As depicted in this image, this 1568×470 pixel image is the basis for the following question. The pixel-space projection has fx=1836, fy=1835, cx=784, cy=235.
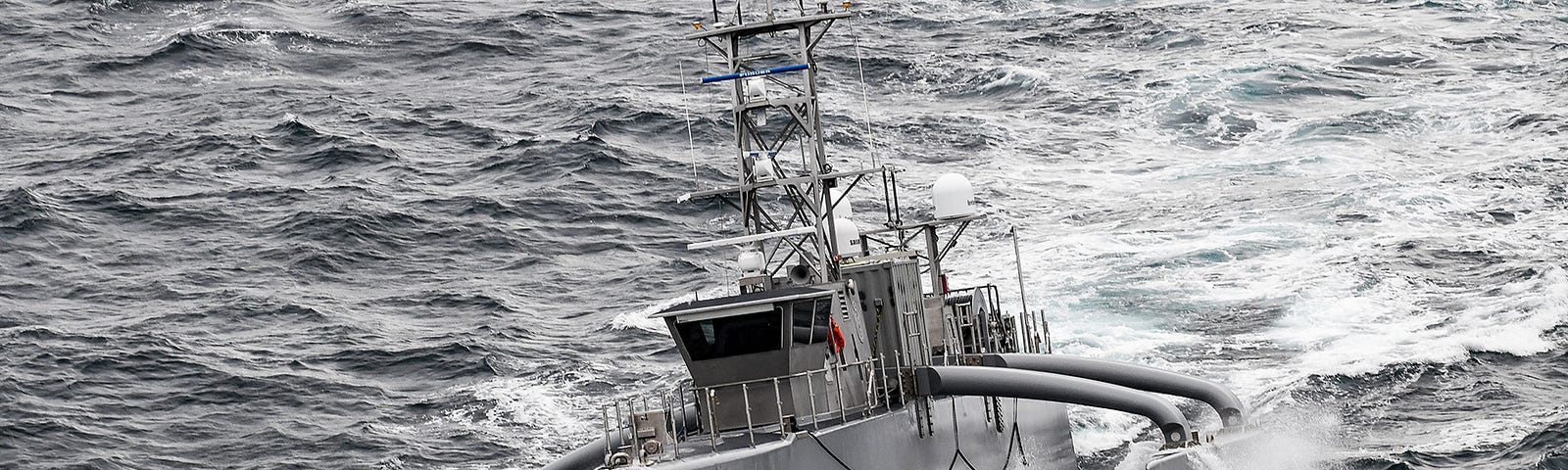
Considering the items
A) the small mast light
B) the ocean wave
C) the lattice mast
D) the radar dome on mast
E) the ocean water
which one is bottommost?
the ocean water

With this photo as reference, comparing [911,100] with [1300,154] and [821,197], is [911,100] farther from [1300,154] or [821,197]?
[821,197]

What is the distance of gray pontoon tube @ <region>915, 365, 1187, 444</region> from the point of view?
78.6 ft

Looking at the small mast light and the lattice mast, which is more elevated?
the lattice mast

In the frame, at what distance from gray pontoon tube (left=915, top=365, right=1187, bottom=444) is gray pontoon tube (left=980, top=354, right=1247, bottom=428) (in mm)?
2192

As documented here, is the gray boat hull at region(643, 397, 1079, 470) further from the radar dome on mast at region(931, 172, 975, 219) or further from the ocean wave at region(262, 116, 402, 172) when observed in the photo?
the ocean wave at region(262, 116, 402, 172)

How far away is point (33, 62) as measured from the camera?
57781 millimetres

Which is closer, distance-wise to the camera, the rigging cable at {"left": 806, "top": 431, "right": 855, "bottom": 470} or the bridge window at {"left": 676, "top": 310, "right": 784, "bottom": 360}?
the rigging cable at {"left": 806, "top": 431, "right": 855, "bottom": 470}

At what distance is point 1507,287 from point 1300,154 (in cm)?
1125

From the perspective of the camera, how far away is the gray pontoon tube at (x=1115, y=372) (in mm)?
27156

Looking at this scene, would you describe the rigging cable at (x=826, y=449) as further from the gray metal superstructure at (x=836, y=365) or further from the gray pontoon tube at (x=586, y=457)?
the gray pontoon tube at (x=586, y=457)

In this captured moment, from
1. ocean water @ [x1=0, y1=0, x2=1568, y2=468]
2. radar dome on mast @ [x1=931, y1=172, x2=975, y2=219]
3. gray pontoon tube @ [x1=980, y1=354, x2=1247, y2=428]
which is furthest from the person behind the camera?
ocean water @ [x1=0, y1=0, x2=1568, y2=468]

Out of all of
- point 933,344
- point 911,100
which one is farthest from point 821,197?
point 911,100

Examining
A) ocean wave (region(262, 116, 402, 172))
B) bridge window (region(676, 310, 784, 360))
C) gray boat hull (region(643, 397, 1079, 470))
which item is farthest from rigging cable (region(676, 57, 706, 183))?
ocean wave (region(262, 116, 402, 172))

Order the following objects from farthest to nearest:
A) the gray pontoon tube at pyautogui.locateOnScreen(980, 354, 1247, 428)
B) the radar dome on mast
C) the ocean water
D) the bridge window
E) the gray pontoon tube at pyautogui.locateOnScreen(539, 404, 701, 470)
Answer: the ocean water, the radar dome on mast, the gray pontoon tube at pyautogui.locateOnScreen(980, 354, 1247, 428), the gray pontoon tube at pyautogui.locateOnScreen(539, 404, 701, 470), the bridge window
